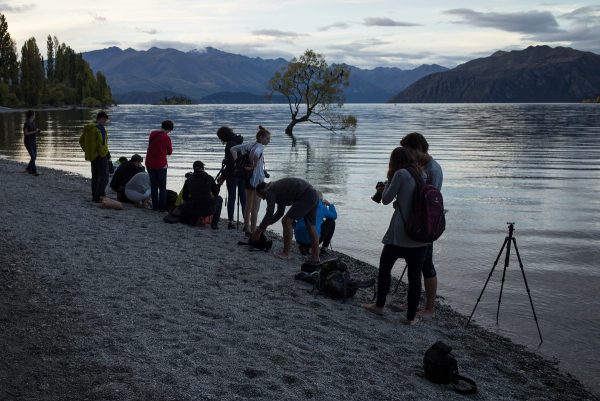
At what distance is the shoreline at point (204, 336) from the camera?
5707 millimetres

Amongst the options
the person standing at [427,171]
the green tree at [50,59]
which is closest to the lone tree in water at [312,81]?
the person standing at [427,171]

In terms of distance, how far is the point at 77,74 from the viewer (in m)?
166

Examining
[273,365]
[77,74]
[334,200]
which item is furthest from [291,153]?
[77,74]

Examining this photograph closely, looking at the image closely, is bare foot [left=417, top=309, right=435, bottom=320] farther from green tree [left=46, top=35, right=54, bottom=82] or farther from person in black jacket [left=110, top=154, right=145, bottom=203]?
green tree [left=46, top=35, right=54, bottom=82]

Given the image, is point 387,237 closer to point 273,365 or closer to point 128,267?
point 273,365

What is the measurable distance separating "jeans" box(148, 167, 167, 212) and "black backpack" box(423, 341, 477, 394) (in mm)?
9761

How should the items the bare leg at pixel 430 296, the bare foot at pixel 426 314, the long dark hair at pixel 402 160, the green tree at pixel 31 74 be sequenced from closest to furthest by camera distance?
the long dark hair at pixel 402 160, the bare leg at pixel 430 296, the bare foot at pixel 426 314, the green tree at pixel 31 74

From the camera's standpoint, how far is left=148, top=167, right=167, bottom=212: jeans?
14602mm

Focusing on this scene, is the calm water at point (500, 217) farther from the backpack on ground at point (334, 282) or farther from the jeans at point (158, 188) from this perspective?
the jeans at point (158, 188)

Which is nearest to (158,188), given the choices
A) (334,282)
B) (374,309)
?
(334,282)

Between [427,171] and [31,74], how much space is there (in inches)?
5516

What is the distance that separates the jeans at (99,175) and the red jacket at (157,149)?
141 centimetres

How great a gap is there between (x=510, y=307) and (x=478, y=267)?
8.47ft

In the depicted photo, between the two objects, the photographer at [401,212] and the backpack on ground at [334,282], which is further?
the backpack on ground at [334,282]
